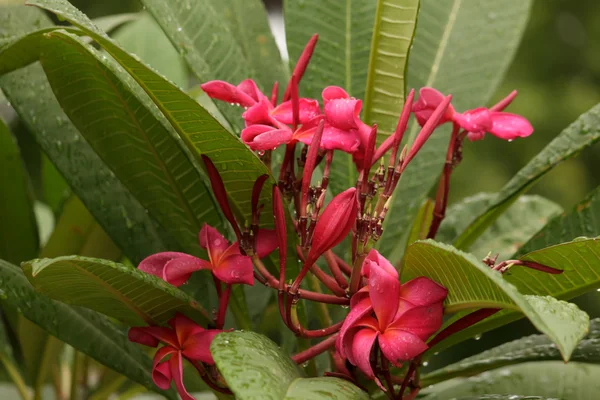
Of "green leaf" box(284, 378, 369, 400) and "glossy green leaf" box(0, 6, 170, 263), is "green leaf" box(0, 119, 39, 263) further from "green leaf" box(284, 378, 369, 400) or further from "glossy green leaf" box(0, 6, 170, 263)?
"green leaf" box(284, 378, 369, 400)

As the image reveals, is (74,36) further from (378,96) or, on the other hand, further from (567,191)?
(567,191)

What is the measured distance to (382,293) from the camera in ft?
1.43

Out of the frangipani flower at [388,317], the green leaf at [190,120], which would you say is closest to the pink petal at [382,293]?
the frangipani flower at [388,317]

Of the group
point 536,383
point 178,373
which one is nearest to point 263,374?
point 178,373

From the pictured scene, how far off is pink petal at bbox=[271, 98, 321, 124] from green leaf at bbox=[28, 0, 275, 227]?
0.16ft

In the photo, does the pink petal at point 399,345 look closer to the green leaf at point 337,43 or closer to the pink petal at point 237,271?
the pink petal at point 237,271

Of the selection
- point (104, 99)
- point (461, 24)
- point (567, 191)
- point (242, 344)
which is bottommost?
point (567, 191)

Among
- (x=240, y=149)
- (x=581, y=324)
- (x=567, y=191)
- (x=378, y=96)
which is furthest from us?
(x=567, y=191)

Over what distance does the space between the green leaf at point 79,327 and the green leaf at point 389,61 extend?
0.28 m

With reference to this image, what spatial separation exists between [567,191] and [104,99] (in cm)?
236

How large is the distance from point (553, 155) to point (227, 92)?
293mm

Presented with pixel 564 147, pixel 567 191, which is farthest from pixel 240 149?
pixel 567 191

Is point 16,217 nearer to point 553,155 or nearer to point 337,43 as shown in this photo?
point 337,43

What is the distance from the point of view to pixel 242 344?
16.7 inches
